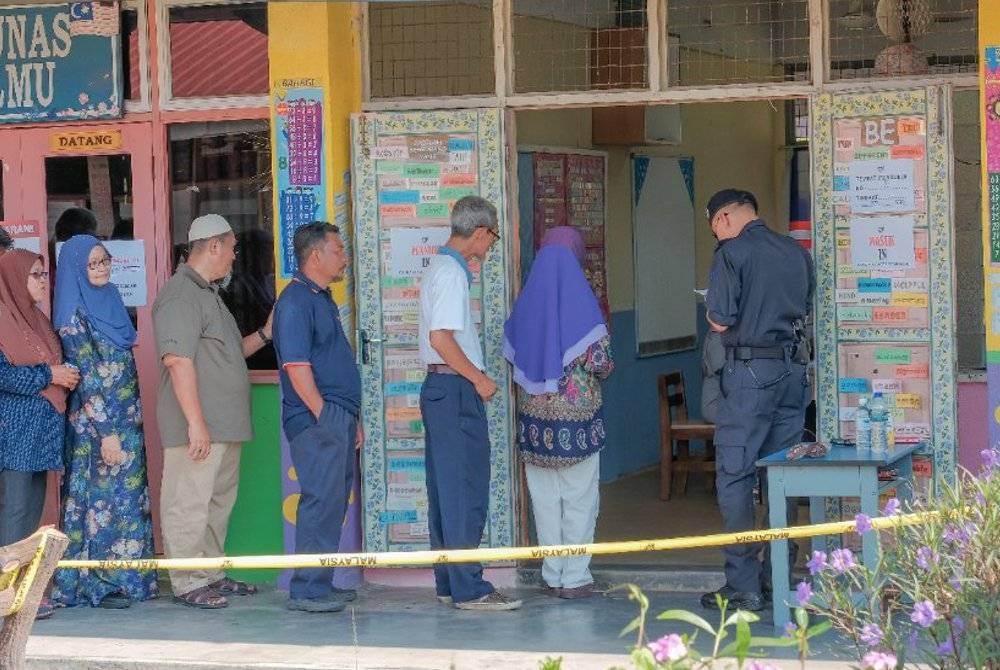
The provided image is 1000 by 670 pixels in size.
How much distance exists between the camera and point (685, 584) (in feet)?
27.7

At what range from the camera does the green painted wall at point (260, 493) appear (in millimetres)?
8773

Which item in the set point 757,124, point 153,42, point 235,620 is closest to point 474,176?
point 153,42

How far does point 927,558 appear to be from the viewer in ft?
14.5

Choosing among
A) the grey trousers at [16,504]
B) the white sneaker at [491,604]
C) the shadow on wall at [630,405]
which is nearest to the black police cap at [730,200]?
the white sneaker at [491,604]

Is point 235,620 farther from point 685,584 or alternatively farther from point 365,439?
Answer: point 685,584

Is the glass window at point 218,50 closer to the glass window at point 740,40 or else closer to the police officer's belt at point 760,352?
the glass window at point 740,40

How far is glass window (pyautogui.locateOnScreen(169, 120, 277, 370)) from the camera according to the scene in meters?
8.81

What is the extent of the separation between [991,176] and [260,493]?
3.79m

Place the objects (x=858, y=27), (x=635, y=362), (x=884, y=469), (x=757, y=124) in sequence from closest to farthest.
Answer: (x=884, y=469), (x=858, y=27), (x=635, y=362), (x=757, y=124)

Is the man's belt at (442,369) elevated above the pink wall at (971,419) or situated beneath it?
elevated above

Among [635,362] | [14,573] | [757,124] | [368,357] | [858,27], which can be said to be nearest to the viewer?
[14,573]

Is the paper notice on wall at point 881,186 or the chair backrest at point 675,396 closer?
the paper notice on wall at point 881,186

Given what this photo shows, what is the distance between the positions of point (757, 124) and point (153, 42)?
6.38 m

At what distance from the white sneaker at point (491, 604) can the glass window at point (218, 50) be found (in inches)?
106
